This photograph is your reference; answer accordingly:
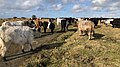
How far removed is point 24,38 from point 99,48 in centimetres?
512

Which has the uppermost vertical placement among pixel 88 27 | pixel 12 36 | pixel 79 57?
pixel 12 36

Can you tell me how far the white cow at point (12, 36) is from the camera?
14.2m

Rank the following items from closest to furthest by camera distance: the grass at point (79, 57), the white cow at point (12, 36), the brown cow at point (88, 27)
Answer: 1. the grass at point (79, 57)
2. the white cow at point (12, 36)
3. the brown cow at point (88, 27)

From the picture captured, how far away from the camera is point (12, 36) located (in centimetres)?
1466

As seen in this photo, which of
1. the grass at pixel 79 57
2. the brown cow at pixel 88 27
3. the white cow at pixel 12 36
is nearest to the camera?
the grass at pixel 79 57

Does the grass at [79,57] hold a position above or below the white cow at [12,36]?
below

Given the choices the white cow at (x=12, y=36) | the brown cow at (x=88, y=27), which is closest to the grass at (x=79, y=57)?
the white cow at (x=12, y=36)

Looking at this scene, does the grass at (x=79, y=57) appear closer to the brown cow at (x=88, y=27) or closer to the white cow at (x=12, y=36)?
the white cow at (x=12, y=36)

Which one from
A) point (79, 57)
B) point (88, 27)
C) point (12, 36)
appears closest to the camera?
point (79, 57)

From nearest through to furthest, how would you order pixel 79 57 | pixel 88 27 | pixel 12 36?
pixel 79 57 → pixel 12 36 → pixel 88 27

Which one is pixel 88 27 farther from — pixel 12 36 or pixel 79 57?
pixel 12 36

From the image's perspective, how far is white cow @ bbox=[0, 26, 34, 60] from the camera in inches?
559

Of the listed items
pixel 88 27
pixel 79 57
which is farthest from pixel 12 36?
pixel 88 27

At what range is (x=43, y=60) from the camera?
13.0 meters
